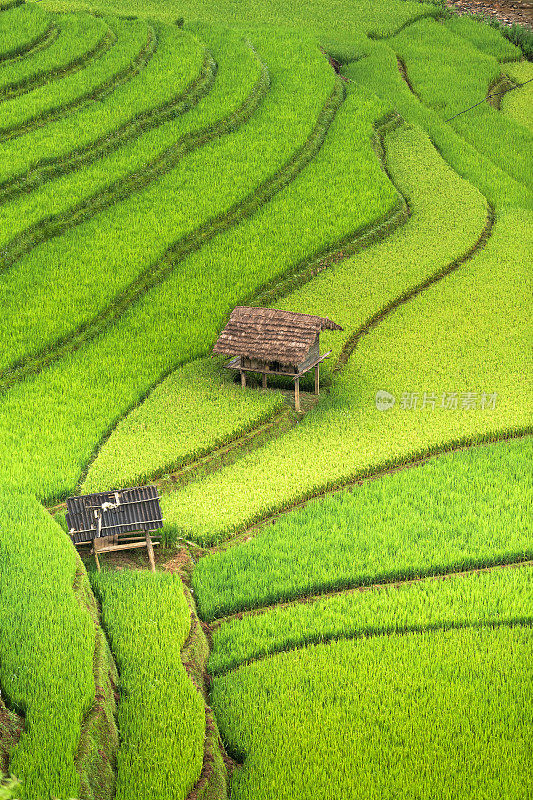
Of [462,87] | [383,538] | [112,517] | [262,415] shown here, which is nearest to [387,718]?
[383,538]

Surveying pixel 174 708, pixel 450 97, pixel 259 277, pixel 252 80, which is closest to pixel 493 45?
pixel 450 97

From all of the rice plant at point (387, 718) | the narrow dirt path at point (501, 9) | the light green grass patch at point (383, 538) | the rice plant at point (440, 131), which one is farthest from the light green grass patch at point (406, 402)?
the narrow dirt path at point (501, 9)

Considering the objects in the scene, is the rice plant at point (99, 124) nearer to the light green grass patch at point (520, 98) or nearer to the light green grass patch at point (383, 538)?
the light green grass patch at point (520, 98)

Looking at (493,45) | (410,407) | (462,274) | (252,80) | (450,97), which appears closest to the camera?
(410,407)

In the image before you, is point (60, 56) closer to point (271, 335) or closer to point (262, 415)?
point (271, 335)

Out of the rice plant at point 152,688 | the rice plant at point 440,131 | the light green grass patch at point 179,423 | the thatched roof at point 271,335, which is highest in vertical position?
the rice plant at point 440,131

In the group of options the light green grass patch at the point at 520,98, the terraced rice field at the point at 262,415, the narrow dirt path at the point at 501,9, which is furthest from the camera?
the narrow dirt path at the point at 501,9

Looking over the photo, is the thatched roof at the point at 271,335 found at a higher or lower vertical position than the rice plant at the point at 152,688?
higher

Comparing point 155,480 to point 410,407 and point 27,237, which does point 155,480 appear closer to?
point 410,407

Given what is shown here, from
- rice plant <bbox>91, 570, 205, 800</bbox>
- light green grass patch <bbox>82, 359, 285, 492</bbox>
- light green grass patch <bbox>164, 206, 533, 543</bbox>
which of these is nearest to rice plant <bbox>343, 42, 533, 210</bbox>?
light green grass patch <bbox>164, 206, 533, 543</bbox>

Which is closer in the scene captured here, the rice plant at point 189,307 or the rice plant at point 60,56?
the rice plant at point 189,307
